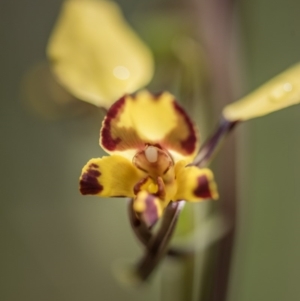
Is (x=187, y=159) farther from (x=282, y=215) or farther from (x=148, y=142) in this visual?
(x=282, y=215)

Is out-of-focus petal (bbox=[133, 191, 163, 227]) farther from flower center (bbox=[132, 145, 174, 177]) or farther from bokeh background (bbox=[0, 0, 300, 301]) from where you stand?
bokeh background (bbox=[0, 0, 300, 301])

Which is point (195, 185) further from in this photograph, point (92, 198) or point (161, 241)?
point (92, 198)

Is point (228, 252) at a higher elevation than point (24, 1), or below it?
below

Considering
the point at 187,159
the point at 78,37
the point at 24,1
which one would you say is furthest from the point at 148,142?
the point at 24,1

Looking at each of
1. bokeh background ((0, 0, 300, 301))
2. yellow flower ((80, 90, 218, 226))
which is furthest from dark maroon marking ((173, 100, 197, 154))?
bokeh background ((0, 0, 300, 301))

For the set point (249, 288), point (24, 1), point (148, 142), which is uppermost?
point (24, 1)

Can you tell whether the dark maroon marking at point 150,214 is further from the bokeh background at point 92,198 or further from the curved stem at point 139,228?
the bokeh background at point 92,198

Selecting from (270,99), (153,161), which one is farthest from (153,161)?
(270,99)
